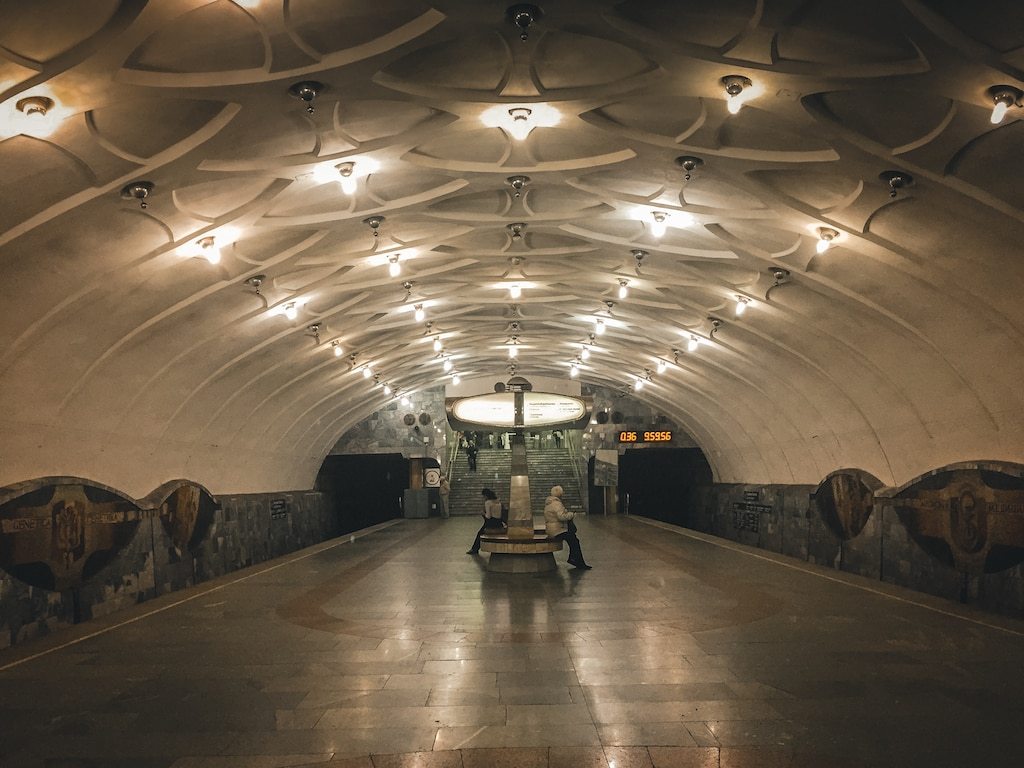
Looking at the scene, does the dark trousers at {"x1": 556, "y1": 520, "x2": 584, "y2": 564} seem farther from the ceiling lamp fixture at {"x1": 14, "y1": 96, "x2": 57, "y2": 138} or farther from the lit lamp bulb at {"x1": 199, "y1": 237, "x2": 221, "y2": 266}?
the ceiling lamp fixture at {"x1": 14, "y1": 96, "x2": 57, "y2": 138}

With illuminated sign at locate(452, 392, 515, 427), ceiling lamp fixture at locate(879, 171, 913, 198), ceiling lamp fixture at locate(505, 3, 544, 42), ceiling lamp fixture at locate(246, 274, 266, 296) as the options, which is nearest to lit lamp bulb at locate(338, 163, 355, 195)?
ceiling lamp fixture at locate(246, 274, 266, 296)

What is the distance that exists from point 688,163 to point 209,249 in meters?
6.37

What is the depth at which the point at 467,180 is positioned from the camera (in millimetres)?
11562

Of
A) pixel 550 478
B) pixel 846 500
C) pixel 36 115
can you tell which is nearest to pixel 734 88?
pixel 36 115

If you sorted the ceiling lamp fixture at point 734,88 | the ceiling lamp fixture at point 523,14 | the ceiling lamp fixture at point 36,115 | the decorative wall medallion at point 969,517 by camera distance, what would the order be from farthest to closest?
the decorative wall medallion at point 969,517, the ceiling lamp fixture at point 734,88, the ceiling lamp fixture at point 36,115, the ceiling lamp fixture at point 523,14

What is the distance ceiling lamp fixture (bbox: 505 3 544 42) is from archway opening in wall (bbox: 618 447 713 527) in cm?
2795

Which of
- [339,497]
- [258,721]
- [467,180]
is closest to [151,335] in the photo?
[467,180]

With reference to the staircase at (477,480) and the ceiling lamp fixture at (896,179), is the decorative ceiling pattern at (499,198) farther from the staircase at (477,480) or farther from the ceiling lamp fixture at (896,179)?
the staircase at (477,480)

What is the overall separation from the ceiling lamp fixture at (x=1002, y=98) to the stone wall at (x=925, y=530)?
19.2 ft

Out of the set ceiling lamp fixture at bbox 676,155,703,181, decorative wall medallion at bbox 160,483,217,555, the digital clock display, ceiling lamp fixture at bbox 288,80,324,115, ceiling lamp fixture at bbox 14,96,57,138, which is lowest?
decorative wall medallion at bbox 160,483,217,555

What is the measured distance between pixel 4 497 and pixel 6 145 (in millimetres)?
4741

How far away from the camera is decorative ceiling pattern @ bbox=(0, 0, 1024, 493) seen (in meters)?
7.29

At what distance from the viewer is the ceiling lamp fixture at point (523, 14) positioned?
279 inches

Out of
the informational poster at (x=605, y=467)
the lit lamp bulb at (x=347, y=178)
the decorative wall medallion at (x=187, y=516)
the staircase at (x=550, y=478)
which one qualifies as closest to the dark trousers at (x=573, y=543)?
the decorative wall medallion at (x=187, y=516)
